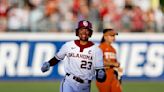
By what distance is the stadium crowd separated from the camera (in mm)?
20750

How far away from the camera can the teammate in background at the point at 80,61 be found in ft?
35.9

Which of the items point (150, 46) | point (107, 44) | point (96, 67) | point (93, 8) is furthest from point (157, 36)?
point (96, 67)

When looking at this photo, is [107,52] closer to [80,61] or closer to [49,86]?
[80,61]

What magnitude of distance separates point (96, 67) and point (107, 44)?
2.92 m

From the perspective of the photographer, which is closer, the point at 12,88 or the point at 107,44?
the point at 107,44

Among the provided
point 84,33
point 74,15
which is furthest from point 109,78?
point 74,15

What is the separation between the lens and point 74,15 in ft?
69.8

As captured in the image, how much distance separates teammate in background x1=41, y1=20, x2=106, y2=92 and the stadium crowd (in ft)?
31.7

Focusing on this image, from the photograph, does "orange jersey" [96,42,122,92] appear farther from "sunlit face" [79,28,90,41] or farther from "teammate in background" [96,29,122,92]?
"sunlit face" [79,28,90,41]

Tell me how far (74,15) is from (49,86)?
9.05ft

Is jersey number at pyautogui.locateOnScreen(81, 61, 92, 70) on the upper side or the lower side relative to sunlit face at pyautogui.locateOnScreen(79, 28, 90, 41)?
lower

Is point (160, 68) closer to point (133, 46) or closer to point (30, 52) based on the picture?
point (133, 46)

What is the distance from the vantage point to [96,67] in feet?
35.6

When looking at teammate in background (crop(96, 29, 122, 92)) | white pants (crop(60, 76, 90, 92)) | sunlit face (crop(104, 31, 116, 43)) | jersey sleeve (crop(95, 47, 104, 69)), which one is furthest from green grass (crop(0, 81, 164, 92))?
jersey sleeve (crop(95, 47, 104, 69))
